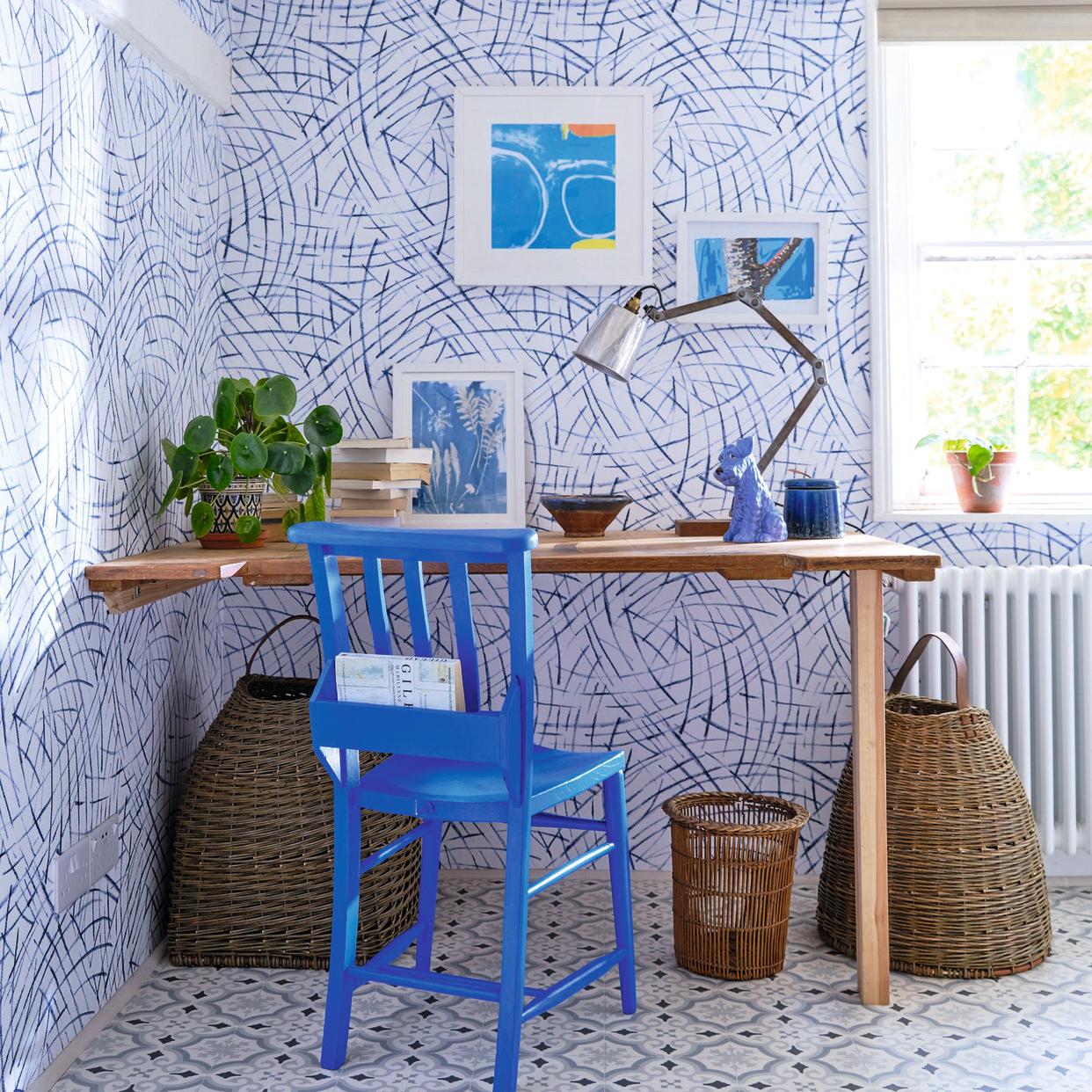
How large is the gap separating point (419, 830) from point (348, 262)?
4.48 feet

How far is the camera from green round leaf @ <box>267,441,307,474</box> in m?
2.27

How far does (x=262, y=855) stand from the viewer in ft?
7.63

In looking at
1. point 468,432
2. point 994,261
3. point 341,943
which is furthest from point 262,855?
point 994,261

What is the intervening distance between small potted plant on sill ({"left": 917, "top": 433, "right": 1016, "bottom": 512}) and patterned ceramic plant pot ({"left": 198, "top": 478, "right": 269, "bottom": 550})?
5.18 ft

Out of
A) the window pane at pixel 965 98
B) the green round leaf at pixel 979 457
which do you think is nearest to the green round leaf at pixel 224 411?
the green round leaf at pixel 979 457

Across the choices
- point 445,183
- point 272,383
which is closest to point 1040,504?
point 445,183

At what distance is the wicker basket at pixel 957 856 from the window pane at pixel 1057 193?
52.2 inches

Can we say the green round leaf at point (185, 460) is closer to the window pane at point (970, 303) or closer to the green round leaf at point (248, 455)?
the green round leaf at point (248, 455)

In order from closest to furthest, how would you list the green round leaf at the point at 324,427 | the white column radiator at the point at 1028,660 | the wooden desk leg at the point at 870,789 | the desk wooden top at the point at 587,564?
the desk wooden top at the point at 587,564
the wooden desk leg at the point at 870,789
the green round leaf at the point at 324,427
the white column radiator at the point at 1028,660

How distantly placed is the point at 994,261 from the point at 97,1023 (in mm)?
2605

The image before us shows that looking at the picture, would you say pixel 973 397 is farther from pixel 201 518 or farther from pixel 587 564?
pixel 201 518

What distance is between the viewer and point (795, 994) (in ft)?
7.29

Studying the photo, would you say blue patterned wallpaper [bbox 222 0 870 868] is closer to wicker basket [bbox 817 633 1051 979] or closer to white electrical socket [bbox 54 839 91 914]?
wicker basket [bbox 817 633 1051 979]

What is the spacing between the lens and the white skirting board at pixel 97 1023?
1.89 meters
